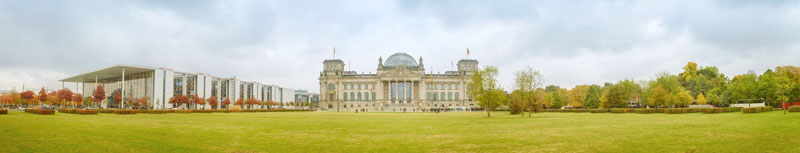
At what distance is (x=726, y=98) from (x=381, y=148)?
79099 mm

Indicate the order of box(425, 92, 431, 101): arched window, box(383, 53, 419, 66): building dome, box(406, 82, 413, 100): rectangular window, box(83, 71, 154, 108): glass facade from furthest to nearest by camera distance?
1. box(383, 53, 419, 66): building dome
2. box(425, 92, 431, 101): arched window
3. box(406, 82, 413, 100): rectangular window
4. box(83, 71, 154, 108): glass facade

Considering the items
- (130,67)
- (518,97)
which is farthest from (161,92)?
(518,97)

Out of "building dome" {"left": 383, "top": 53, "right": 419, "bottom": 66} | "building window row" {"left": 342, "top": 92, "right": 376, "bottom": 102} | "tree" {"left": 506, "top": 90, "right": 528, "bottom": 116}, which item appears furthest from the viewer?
"building dome" {"left": 383, "top": 53, "right": 419, "bottom": 66}

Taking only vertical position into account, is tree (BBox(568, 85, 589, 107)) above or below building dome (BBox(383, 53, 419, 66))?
below

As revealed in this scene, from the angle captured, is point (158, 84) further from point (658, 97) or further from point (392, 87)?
point (658, 97)

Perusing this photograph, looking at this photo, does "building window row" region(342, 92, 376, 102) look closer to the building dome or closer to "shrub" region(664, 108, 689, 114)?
the building dome

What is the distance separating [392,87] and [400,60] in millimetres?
11618

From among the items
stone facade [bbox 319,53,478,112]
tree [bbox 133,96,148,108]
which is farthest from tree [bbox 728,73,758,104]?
tree [bbox 133,96,148,108]

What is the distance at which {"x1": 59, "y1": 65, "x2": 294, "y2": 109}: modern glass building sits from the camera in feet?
343

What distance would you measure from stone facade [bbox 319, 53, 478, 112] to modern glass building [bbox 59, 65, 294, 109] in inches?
964

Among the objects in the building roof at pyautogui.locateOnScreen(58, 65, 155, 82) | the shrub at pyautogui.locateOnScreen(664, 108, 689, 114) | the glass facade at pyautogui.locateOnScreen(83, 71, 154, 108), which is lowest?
the shrub at pyautogui.locateOnScreen(664, 108, 689, 114)

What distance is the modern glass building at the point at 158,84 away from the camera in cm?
10456

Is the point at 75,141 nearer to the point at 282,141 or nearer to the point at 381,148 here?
the point at 282,141

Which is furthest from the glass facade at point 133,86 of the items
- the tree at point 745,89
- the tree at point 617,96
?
the tree at point 745,89
